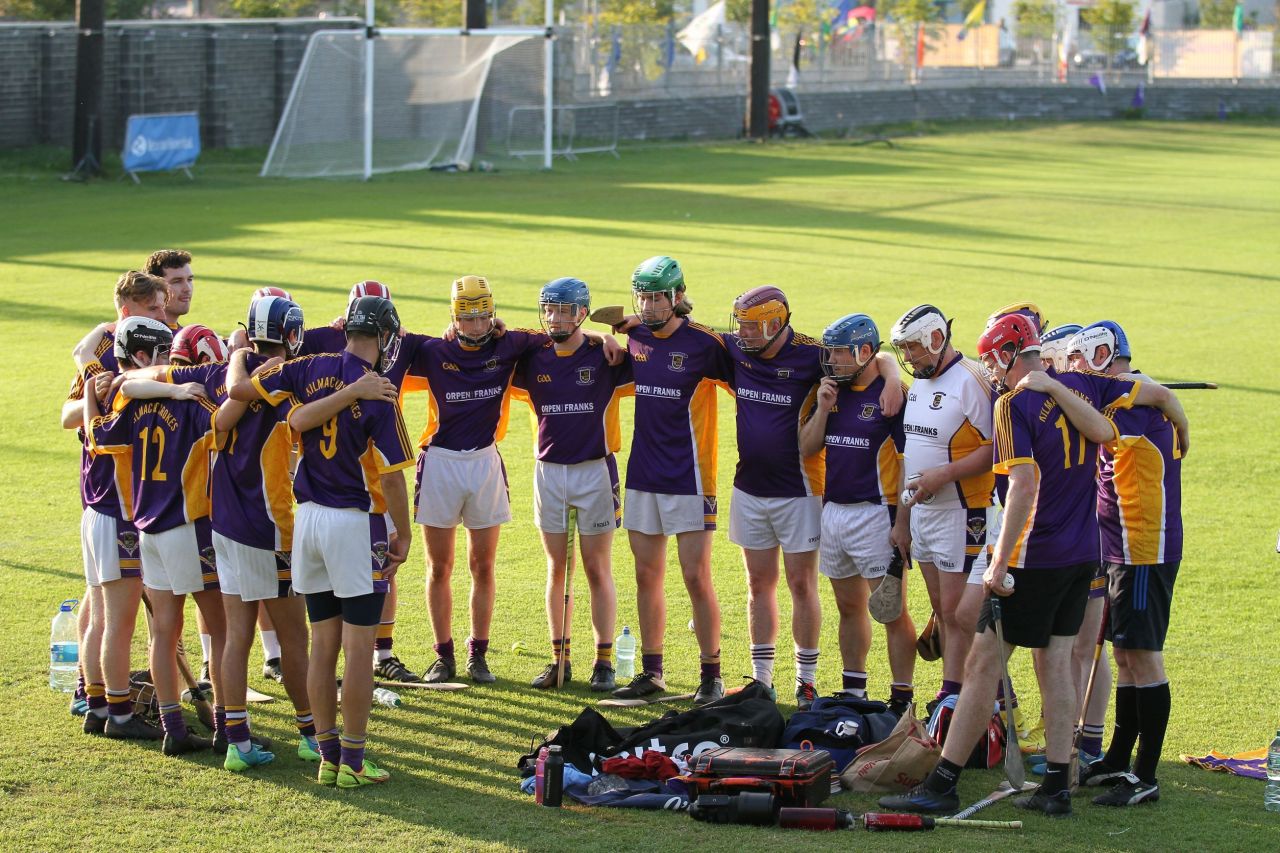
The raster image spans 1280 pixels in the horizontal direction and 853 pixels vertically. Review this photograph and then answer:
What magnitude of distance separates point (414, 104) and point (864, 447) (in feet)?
103

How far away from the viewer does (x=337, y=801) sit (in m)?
6.98

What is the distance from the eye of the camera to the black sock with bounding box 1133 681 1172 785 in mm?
7238

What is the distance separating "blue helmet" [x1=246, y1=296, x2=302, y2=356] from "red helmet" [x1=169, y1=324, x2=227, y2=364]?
0.56 meters

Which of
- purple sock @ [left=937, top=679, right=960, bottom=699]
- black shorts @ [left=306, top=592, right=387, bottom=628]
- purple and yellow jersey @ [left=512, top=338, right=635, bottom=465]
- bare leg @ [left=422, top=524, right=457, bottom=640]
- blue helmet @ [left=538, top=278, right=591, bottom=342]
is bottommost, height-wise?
purple sock @ [left=937, top=679, right=960, bottom=699]

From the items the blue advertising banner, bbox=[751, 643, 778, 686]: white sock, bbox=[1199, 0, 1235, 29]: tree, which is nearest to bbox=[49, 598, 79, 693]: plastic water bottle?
bbox=[751, 643, 778, 686]: white sock

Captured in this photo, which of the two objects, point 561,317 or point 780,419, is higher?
point 561,317

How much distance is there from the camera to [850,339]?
8.08 m

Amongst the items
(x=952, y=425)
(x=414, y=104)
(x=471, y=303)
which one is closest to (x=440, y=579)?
(x=471, y=303)

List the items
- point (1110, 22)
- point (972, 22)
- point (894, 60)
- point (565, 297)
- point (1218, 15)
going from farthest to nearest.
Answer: point (1218, 15) < point (1110, 22) < point (972, 22) < point (894, 60) < point (565, 297)

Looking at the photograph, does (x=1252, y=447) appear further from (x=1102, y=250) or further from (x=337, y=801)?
(x=1102, y=250)

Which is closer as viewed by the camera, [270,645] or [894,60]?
[270,645]

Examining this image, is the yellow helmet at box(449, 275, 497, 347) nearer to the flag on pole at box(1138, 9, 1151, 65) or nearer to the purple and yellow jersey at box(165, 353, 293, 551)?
the purple and yellow jersey at box(165, 353, 293, 551)

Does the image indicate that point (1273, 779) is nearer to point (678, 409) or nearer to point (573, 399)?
point (678, 409)

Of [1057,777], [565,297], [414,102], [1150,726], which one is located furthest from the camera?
[414,102]
